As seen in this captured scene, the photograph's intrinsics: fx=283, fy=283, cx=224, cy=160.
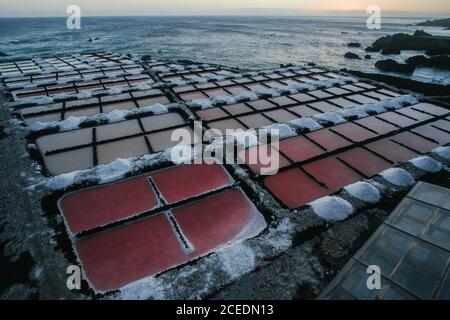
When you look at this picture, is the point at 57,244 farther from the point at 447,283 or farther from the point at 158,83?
the point at 158,83

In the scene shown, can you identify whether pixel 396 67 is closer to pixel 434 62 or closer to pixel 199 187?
pixel 434 62

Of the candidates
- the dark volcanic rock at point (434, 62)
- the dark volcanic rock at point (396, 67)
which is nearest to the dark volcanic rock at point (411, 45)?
the dark volcanic rock at point (434, 62)

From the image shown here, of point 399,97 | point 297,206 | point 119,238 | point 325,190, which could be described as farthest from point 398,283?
point 399,97

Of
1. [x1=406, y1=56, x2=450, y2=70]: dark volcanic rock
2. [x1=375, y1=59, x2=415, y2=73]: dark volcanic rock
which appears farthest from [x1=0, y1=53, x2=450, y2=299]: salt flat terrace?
[x1=406, y1=56, x2=450, y2=70]: dark volcanic rock

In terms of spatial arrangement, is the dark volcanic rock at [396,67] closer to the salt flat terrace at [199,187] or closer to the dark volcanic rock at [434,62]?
the dark volcanic rock at [434,62]

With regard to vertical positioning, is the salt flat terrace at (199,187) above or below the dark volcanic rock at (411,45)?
below

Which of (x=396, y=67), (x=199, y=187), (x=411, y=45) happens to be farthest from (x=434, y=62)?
(x=199, y=187)

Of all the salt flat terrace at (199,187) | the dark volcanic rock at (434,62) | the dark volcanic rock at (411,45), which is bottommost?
the salt flat terrace at (199,187)

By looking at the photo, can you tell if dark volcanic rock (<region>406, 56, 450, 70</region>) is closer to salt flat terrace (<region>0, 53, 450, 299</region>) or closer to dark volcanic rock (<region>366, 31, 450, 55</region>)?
dark volcanic rock (<region>366, 31, 450, 55</region>)
